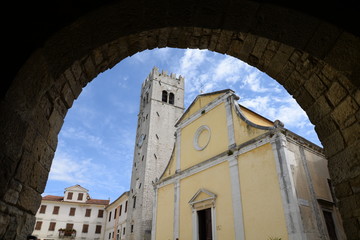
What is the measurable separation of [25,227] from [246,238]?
9.07 meters

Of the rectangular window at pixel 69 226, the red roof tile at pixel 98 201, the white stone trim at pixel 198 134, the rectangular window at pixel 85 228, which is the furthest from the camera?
the red roof tile at pixel 98 201

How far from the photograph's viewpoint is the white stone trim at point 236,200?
9789 millimetres

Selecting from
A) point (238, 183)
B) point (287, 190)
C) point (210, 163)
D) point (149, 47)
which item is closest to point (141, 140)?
point (210, 163)

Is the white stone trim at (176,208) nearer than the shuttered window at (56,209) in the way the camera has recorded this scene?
Yes

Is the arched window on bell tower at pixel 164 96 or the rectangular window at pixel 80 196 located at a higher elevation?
the arched window on bell tower at pixel 164 96

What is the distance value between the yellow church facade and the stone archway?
658 centimetres

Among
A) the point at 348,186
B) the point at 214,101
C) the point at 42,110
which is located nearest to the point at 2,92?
the point at 42,110

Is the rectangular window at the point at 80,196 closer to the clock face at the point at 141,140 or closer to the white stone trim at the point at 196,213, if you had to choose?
the clock face at the point at 141,140

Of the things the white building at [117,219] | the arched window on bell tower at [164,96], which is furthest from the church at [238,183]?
the arched window on bell tower at [164,96]

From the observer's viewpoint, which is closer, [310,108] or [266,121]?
[310,108]

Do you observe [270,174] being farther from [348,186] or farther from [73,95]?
[73,95]

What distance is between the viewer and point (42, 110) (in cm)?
217

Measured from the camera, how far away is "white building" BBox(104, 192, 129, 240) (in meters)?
25.7

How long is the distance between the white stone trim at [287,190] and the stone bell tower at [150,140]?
47.9 ft
